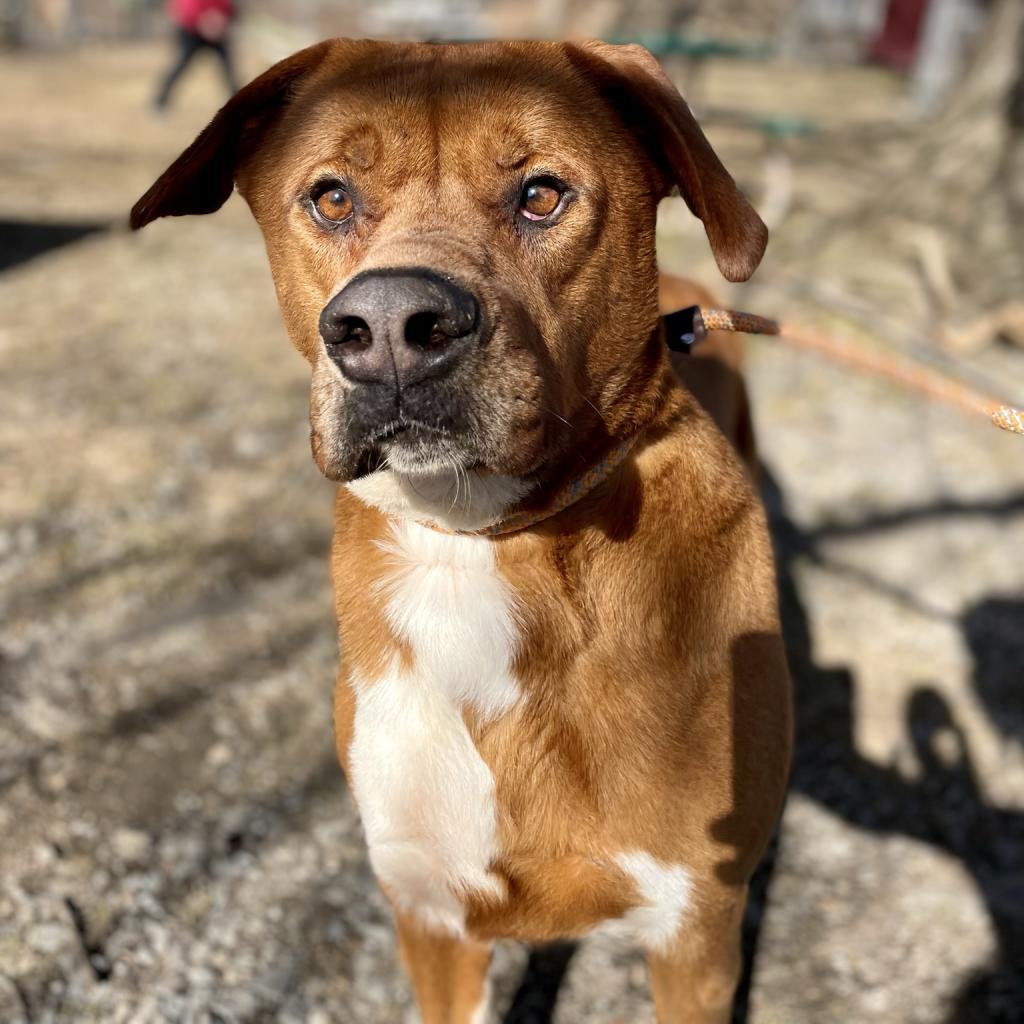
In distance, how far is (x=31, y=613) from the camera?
4094 mm

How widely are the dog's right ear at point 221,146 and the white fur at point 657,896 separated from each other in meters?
1.46

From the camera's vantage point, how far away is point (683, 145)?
186 cm

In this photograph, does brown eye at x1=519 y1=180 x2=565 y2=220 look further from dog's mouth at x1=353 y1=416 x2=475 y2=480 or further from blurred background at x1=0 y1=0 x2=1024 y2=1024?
blurred background at x1=0 y1=0 x2=1024 y2=1024

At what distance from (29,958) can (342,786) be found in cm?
98

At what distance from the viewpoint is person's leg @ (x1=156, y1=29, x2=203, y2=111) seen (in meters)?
12.7

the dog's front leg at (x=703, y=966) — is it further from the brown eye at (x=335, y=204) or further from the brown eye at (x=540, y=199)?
the brown eye at (x=335, y=204)

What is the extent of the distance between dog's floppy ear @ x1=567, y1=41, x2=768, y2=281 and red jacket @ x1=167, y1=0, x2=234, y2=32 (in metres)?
12.2

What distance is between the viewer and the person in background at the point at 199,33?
12.5 m

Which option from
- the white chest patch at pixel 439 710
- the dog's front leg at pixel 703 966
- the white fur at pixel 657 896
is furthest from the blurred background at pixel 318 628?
the white chest patch at pixel 439 710

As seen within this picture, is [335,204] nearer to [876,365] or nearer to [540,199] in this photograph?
[540,199]

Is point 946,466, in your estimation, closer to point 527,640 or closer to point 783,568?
point 783,568

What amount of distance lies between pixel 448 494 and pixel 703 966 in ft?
3.40

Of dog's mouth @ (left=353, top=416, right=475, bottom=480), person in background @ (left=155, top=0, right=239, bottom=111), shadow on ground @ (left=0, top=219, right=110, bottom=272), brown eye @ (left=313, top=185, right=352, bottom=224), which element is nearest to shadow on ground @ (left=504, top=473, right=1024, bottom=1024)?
dog's mouth @ (left=353, top=416, right=475, bottom=480)

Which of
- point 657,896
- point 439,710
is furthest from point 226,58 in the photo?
point 657,896
